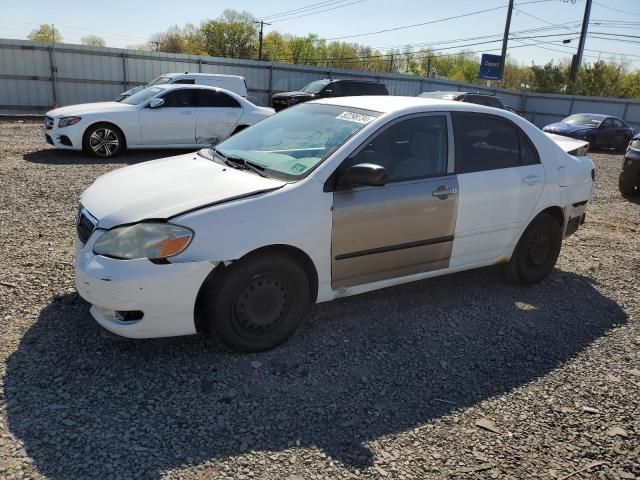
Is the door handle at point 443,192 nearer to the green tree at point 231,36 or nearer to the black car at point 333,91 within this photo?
the black car at point 333,91

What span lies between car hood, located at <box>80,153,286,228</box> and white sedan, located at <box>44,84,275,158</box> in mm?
6999

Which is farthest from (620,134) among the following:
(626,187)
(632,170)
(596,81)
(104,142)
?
(596,81)

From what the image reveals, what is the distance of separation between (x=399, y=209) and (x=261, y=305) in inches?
48.1

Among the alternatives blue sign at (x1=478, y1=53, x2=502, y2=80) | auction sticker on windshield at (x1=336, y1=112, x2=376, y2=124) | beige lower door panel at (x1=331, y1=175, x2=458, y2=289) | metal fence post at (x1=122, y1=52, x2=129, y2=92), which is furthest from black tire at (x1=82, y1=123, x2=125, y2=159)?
blue sign at (x1=478, y1=53, x2=502, y2=80)

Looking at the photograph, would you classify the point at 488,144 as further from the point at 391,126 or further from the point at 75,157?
the point at 75,157

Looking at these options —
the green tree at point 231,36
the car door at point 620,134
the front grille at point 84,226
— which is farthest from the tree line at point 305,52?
the front grille at point 84,226

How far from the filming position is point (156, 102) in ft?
36.0

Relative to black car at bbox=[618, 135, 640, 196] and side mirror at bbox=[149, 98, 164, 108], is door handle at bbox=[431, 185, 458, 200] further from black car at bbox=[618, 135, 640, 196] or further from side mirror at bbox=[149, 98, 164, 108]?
side mirror at bbox=[149, 98, 164, 108]

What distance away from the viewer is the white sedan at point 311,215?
315 cm

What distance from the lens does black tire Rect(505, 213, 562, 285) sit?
4883mm

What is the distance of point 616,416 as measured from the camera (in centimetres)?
320

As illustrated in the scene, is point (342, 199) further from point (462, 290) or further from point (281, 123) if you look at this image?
point (462, 290)

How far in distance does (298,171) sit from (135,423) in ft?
6.08

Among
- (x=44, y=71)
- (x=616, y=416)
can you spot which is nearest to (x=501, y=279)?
(x=616, y=416)
